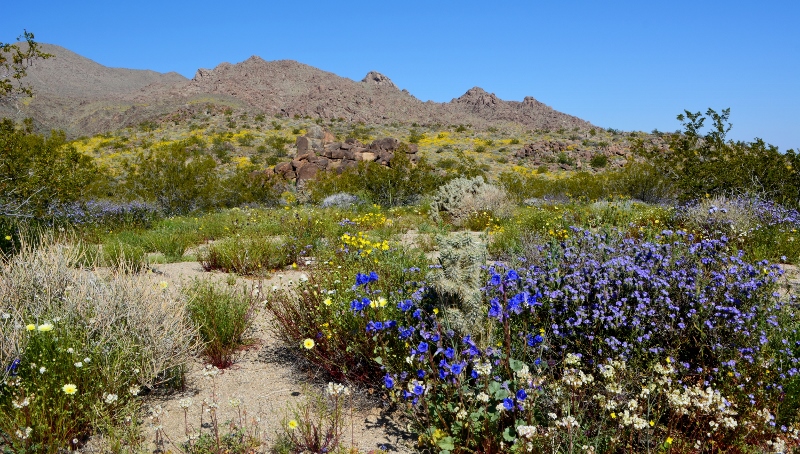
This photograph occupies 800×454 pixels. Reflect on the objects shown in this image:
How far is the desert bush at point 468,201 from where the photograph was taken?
1332cm

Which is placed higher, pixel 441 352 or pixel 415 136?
pixel 415 136

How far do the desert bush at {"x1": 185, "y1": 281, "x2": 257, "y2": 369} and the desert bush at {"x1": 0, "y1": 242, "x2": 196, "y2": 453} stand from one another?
0.72 ft

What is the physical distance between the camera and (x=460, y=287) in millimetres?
3604

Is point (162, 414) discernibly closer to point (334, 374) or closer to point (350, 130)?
point (334, 374)

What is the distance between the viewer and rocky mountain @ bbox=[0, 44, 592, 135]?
69.4 metres

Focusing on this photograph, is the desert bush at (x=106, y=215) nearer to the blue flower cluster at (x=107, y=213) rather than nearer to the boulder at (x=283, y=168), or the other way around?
the blue flower cluster at (x=107, y=213)

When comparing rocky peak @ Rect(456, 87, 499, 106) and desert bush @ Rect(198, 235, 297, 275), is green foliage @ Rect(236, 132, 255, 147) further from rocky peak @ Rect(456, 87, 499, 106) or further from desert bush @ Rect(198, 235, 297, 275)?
rocky peak @ Rect(456, 87, 499, 106)

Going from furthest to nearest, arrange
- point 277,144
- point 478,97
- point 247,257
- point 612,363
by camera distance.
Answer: point 478,97, point 277,144, point 247,257, point 612,363

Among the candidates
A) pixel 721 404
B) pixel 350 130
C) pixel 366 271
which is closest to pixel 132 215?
pixel 366 271

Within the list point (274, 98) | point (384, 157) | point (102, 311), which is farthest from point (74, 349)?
point (274, 98)

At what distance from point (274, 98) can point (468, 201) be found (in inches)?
2851

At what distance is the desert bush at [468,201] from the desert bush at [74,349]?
32.2 feet

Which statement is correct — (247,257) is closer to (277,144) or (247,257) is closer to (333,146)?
(333,146)

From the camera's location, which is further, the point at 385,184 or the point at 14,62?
the point at 385,184
